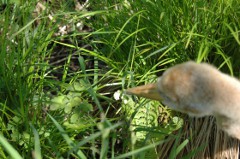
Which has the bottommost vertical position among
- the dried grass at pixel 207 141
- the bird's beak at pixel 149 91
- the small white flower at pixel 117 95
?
the dried grass at pixel 207 141

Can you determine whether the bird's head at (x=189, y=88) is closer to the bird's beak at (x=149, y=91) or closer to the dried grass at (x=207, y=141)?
A: the bird's beak at (x=149, y=91)

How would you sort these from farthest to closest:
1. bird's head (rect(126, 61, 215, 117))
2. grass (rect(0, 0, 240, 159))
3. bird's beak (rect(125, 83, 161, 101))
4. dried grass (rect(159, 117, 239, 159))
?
dried grass (rect(159, 117, 239, 159)) < grass (rect(0, 0, 240, 159)) < bird's beak (rect(125, 83, 161, 101)) < bird's head (rect(126, 61, 215, 117))

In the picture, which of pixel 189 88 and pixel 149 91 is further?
pixel 149 91

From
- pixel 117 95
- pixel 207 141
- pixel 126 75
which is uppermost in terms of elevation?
pixel 126 75

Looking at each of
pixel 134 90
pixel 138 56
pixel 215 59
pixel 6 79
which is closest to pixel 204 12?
pixel 215 59

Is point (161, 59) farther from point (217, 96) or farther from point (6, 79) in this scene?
point (217, 96)

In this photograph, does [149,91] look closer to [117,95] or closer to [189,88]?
[189,88]

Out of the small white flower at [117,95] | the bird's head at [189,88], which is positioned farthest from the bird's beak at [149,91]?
the small white flower at [117,95]

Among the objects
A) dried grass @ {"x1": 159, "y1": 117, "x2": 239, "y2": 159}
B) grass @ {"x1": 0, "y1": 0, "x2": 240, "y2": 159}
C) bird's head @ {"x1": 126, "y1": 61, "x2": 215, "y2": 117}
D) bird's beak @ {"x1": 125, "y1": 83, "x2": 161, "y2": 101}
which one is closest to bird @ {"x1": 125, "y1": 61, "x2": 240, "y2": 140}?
bird's head @ {"x1": 126, "y1": 61, "x2": 215, "y2": 117}

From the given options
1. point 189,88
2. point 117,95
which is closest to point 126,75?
point 117,95

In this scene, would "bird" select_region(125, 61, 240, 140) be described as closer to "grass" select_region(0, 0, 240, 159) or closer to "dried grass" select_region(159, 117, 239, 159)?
"grass" select_region(0, 0, 240, 159)

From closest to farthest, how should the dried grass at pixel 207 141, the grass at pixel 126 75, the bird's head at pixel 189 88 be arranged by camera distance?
the bird's head at pixel 189 88 < the grass at pixel 126 75 < the dried grass at pixel 207 141
